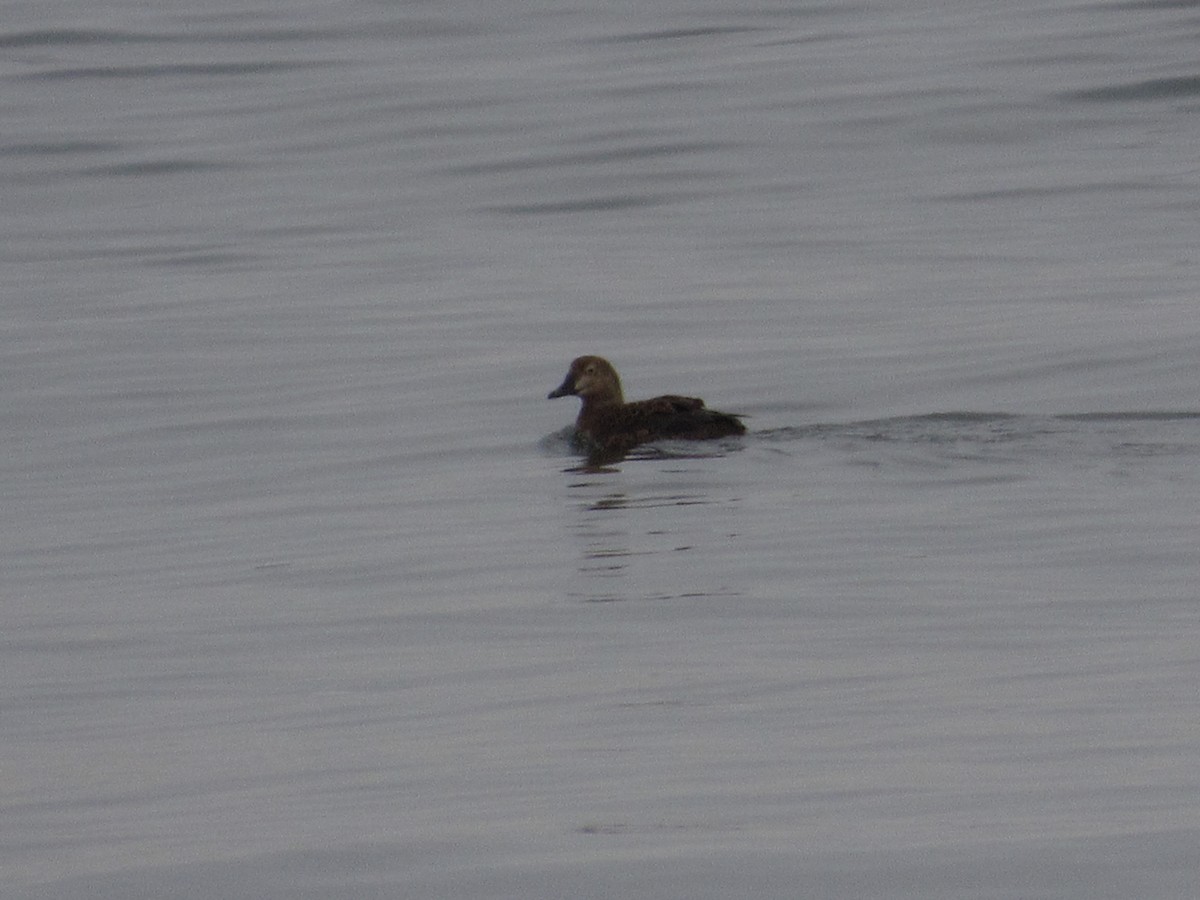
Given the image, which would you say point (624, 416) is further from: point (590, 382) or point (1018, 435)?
point (1018, 435)

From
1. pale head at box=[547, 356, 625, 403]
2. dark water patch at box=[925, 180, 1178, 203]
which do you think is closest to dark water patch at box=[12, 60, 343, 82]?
dark water patch at box=[925, 180, 1178, 203]

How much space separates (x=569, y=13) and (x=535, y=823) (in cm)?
3192

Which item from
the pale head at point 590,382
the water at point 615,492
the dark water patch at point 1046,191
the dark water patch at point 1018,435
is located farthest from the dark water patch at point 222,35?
the dark water patch at point 1018,435

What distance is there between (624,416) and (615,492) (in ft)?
4.10

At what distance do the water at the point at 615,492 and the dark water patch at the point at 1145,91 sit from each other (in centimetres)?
8

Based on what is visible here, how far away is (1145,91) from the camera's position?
1063 inches

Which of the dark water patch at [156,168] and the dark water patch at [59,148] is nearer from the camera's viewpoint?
the dark water patch at [156,168]

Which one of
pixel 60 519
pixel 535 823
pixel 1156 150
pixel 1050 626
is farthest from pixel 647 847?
pixel 1156 150

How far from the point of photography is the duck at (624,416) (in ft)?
42.7

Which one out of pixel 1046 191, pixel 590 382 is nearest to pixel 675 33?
pixel 1046 191

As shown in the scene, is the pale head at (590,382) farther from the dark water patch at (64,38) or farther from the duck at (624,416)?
the dark water patch at (64,38)

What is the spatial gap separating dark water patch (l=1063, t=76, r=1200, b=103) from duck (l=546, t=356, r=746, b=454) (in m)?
13.6

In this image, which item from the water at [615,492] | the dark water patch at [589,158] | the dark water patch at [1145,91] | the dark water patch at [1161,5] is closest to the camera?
the water at [615,492]

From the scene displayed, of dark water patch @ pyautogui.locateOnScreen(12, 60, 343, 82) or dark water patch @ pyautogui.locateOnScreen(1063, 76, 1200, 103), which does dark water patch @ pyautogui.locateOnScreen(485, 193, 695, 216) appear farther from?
dark water patch @ pyautogui.locateOnScreen(12, 60, 343, 82)
